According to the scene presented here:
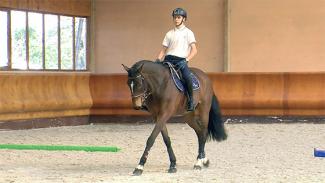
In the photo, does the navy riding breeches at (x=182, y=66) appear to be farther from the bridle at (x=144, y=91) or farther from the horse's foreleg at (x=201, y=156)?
the horse's foreleg at (x=201, y=156)

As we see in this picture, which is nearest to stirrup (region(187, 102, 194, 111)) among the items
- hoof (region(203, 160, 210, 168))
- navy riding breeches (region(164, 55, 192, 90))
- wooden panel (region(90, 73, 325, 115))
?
navy riding breeches (region(164, 55, 192, 90))

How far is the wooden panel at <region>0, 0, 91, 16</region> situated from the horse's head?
27.1ft

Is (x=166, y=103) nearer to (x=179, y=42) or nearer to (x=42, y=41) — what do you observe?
(x=179, y=42)

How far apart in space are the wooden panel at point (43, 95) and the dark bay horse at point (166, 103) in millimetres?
6619

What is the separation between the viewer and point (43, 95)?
17.5 m

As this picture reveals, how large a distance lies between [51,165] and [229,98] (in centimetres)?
881

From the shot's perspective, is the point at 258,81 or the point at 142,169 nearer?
the point at 142,169

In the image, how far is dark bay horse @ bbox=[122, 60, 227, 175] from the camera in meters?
9.53

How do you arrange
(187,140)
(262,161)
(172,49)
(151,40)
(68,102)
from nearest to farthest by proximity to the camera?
(172,49) < (262,161) < (187,140) < (68,102) < (151,40)

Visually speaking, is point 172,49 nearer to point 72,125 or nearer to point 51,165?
point 51,165

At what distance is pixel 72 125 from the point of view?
18484 millimetres

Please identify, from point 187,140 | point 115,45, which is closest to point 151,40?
point 115,45

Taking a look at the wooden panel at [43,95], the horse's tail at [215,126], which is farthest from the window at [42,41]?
the horse's tail at [215,126]

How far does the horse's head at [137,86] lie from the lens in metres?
9.43
